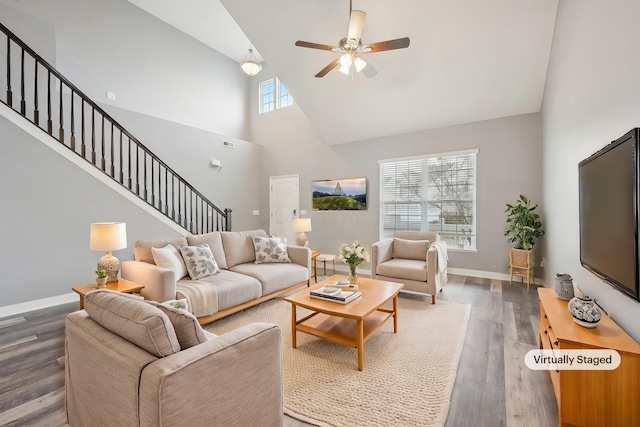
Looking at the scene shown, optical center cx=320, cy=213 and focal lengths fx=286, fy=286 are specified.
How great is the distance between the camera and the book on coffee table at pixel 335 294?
2.58 metres

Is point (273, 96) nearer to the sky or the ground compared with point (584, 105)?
nearer to the sky

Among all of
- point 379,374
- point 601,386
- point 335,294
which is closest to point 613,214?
point 601,386

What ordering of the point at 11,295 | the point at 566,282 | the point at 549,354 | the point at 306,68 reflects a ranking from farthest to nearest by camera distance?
the point at 306,68 < the point at 11,295 < the point at 566,282 < the point at 549,354

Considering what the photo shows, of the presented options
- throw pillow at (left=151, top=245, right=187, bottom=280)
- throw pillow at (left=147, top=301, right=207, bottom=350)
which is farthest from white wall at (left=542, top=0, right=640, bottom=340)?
throw pillow at (left=151, top=245, right=187, bottom=280)

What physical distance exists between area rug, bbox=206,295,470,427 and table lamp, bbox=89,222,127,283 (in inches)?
46.2

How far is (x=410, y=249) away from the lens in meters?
4.38

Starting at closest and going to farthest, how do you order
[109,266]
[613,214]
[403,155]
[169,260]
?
[613,214] < [109,266] < [169,260] < [403,155]

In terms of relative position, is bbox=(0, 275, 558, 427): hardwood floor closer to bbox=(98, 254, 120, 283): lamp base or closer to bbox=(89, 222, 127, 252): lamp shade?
bbox=(98, 254, 120, 283): lamp base

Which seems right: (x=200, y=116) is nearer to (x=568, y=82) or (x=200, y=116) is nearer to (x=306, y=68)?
(x=306, y=68)

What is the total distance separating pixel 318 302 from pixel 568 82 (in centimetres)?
318

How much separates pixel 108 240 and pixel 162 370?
228cm

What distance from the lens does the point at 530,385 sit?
2.03 m

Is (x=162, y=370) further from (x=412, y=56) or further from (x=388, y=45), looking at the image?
(x=412, y=56)

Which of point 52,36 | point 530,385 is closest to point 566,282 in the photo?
point 530,385
